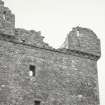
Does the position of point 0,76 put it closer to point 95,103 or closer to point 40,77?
point 40,77

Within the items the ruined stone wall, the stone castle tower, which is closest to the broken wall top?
the stone castle tower

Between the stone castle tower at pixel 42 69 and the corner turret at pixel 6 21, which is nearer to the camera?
the stone castle tower at pixel 42 69

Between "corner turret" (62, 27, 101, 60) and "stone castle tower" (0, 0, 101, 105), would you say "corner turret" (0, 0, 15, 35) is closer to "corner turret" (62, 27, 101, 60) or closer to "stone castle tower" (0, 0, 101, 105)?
"stone castle tower" (0, 0, 101, 105)

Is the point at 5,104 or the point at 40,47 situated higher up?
the point at 40,47

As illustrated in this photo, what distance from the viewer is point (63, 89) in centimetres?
1541

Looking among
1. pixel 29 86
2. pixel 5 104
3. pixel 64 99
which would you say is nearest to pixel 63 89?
pixel 64 99

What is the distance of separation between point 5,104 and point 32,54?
7.96 ft

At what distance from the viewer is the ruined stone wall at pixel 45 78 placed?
14.5 meters

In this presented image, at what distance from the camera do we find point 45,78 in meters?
15.3

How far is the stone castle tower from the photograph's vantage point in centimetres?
1461

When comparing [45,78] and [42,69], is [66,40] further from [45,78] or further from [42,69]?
[45,78]

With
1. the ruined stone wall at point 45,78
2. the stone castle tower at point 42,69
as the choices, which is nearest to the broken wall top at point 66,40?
the stone castle tower at point 42,69

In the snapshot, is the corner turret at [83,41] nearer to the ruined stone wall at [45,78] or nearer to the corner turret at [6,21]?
the ruined stone wall at [45,78]

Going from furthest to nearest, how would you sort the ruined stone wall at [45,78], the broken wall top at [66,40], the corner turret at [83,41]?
the corner turret at [83,41] → the broken wall top at [66,40] → the ruined stone wall at [45,78]
